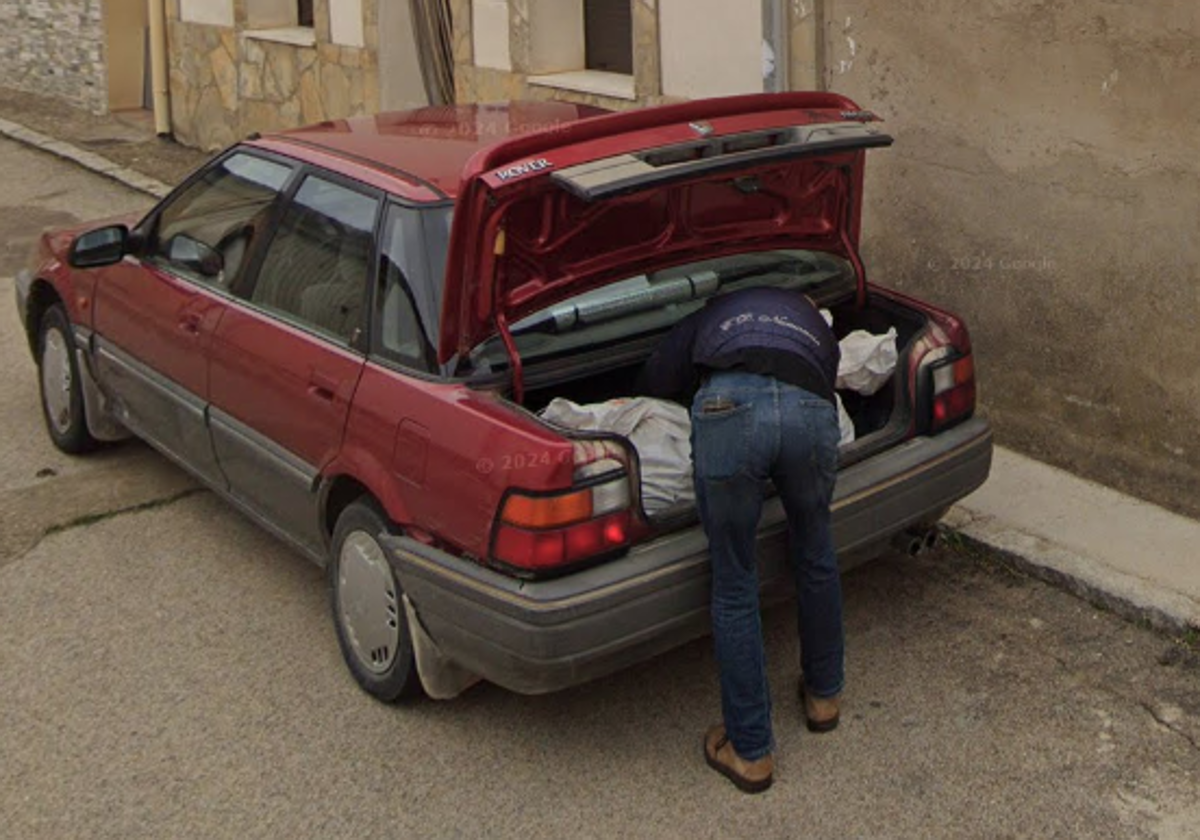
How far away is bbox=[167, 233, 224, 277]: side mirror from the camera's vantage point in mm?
5812

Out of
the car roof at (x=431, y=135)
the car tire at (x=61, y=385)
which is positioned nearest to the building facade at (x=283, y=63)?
the car tire at (x=61, y=385)

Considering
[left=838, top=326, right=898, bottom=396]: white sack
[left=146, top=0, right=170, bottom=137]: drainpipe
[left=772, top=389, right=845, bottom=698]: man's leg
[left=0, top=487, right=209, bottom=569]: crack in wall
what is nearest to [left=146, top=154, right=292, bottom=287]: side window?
[left=0, top=487, right=209, bottom=569]: crack in wall

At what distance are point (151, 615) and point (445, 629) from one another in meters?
1.63

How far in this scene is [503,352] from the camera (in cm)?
465

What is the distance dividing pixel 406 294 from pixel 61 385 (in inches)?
114

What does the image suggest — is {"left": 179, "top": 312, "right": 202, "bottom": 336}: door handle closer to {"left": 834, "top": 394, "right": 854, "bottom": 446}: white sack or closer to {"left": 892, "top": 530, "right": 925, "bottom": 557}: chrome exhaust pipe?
{"left": 834, "top": 394, "right": 854, "bottom": 446}: white sack

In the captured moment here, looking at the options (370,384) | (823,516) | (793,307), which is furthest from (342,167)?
(823,516)

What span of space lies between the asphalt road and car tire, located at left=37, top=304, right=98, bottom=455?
1.03 m

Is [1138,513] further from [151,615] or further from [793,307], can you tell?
[151,615]

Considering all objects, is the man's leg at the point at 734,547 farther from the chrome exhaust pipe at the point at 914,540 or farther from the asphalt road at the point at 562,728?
the chrome exhaust pipe at the point at 914,540

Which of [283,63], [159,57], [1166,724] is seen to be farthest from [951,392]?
[159,57]

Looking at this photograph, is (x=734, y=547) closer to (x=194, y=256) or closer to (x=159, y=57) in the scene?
(x=194, y=256)

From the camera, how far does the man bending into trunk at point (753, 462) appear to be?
4.28m

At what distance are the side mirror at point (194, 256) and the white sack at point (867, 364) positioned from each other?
2.25 metres
